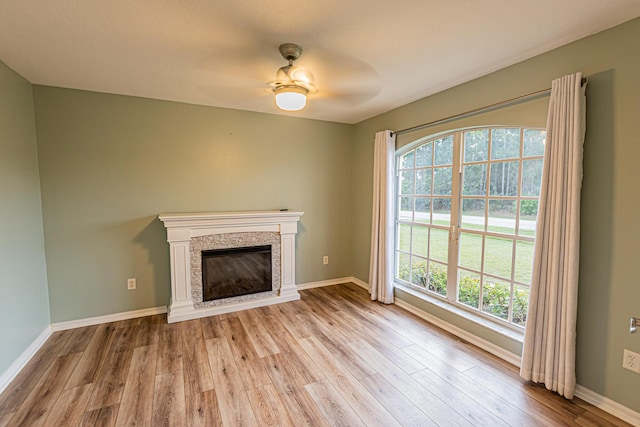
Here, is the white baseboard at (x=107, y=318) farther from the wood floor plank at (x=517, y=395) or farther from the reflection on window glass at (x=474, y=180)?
the reflection on window glass at (x=474, y=180)

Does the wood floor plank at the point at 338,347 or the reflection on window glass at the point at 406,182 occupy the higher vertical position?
the reflection on window glass at the point at 406,182

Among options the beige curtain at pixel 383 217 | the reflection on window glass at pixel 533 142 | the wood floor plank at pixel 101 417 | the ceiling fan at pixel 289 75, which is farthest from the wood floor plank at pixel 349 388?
the reflection on window glass at pixel 533 142

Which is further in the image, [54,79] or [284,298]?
[284,298]

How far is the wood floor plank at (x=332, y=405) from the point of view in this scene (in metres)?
1.75

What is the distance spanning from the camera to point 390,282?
356 centimetres

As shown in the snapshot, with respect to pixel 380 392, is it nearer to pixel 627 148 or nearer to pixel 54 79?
pixel 627 148

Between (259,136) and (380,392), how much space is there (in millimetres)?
3087

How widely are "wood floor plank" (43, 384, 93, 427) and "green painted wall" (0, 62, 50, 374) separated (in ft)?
1.90

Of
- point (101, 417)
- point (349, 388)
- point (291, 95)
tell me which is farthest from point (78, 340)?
point (291, 95)

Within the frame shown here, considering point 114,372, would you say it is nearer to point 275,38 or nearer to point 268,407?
point 268,407

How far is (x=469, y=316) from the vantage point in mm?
2752

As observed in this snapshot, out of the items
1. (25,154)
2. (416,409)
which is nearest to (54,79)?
(25,154)

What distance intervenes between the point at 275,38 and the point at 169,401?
8.32ft

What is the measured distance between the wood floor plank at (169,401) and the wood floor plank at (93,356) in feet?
1.77
